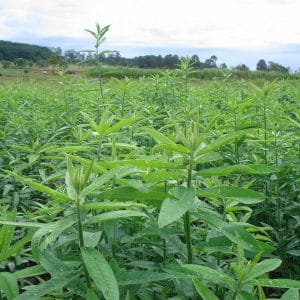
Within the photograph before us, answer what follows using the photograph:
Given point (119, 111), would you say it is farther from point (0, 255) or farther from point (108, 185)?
point (0, 255)

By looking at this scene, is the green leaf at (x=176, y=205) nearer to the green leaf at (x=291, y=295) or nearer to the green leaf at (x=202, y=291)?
the green leaf at (x=202, y=291)

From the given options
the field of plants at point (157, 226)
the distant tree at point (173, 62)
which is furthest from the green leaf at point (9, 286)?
the distant tree at point (173, 62)

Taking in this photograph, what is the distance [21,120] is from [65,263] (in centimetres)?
323

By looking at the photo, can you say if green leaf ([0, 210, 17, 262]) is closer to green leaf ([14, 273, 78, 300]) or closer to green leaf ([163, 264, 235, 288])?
green leaf ([14, 273, 78, 300])

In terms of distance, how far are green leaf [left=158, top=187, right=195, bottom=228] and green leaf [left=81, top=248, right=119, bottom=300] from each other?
0.62ft

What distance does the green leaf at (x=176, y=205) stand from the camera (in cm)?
139

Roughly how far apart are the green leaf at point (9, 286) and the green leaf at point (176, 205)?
573mm

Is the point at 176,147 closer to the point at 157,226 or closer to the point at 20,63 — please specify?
the point at 157,226

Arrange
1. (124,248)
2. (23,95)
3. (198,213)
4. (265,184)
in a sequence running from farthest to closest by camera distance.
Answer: (23,95), (265,184), (124,248), (198,213)

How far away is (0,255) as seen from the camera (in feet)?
5.21

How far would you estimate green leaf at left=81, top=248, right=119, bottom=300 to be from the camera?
1297 mm

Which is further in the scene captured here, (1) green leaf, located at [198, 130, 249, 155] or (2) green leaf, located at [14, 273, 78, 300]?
(1) green leaf, located at [198, 130, 249, 155]

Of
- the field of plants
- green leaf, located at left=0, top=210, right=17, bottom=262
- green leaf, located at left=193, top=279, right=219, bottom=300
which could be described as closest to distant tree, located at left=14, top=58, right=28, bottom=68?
the field of plants

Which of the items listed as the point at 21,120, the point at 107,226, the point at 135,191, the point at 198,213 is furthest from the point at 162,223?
the point at 21,120
